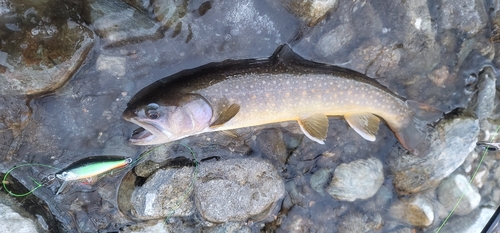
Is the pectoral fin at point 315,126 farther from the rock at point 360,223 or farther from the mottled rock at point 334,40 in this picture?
the rock at point 360,223

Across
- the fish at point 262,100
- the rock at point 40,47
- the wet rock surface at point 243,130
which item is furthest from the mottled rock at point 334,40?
the rock at point 40,47

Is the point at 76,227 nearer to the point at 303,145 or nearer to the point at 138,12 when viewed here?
the point at 138,12

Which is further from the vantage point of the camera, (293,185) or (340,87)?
(293,185)

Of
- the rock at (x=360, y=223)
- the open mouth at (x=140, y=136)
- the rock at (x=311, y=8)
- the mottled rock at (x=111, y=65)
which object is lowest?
the rock at (x=360, y=223)

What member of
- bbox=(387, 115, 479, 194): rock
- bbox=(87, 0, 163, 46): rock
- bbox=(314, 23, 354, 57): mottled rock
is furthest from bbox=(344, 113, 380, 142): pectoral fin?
bbox=(87, 0, 163, 46): rock

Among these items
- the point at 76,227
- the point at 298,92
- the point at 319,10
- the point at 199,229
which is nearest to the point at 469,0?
the point at 319,10

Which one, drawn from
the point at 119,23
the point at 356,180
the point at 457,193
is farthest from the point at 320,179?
the point at 119,23

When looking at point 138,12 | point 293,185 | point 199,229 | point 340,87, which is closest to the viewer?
point 138,12
